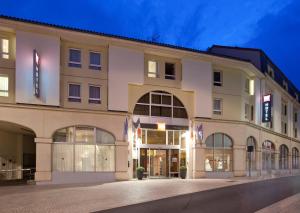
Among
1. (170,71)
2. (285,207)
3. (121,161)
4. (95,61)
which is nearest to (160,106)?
(170,71)

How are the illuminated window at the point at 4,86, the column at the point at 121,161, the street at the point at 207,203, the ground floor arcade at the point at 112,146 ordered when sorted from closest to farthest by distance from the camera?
the street at the point at 207,203 < the illuminated window at the point at 4,86 < the ground floor arcade at the point at 112,146 < the column at the point at 121,161

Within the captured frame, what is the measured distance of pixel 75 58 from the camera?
28828mm

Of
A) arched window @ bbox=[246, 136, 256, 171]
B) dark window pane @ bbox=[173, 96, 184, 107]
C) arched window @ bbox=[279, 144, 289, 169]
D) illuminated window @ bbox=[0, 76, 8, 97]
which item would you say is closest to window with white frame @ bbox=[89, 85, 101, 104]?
illuminated window @ bbox=[0, 76, 8, 97]

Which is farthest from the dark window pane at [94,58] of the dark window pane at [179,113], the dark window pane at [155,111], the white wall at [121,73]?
the dark window pane at [179,113]

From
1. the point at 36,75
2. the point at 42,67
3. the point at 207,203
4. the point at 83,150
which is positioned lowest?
the point at 207,203

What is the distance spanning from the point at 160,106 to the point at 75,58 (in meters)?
7.65

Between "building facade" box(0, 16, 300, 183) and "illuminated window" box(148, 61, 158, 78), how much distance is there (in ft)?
0.28

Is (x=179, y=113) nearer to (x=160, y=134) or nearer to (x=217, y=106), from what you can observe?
(x=160, y=134)

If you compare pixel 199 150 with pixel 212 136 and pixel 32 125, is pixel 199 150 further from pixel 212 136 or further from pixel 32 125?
pixel 32 125

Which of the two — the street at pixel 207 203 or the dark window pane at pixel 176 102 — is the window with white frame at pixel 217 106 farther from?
the street at pixel 207 203

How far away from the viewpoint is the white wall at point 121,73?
29.5m

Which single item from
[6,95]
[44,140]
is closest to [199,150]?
[44,140]

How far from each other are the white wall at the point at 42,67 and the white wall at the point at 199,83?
34.6ft

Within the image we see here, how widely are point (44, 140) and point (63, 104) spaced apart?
287 cm
